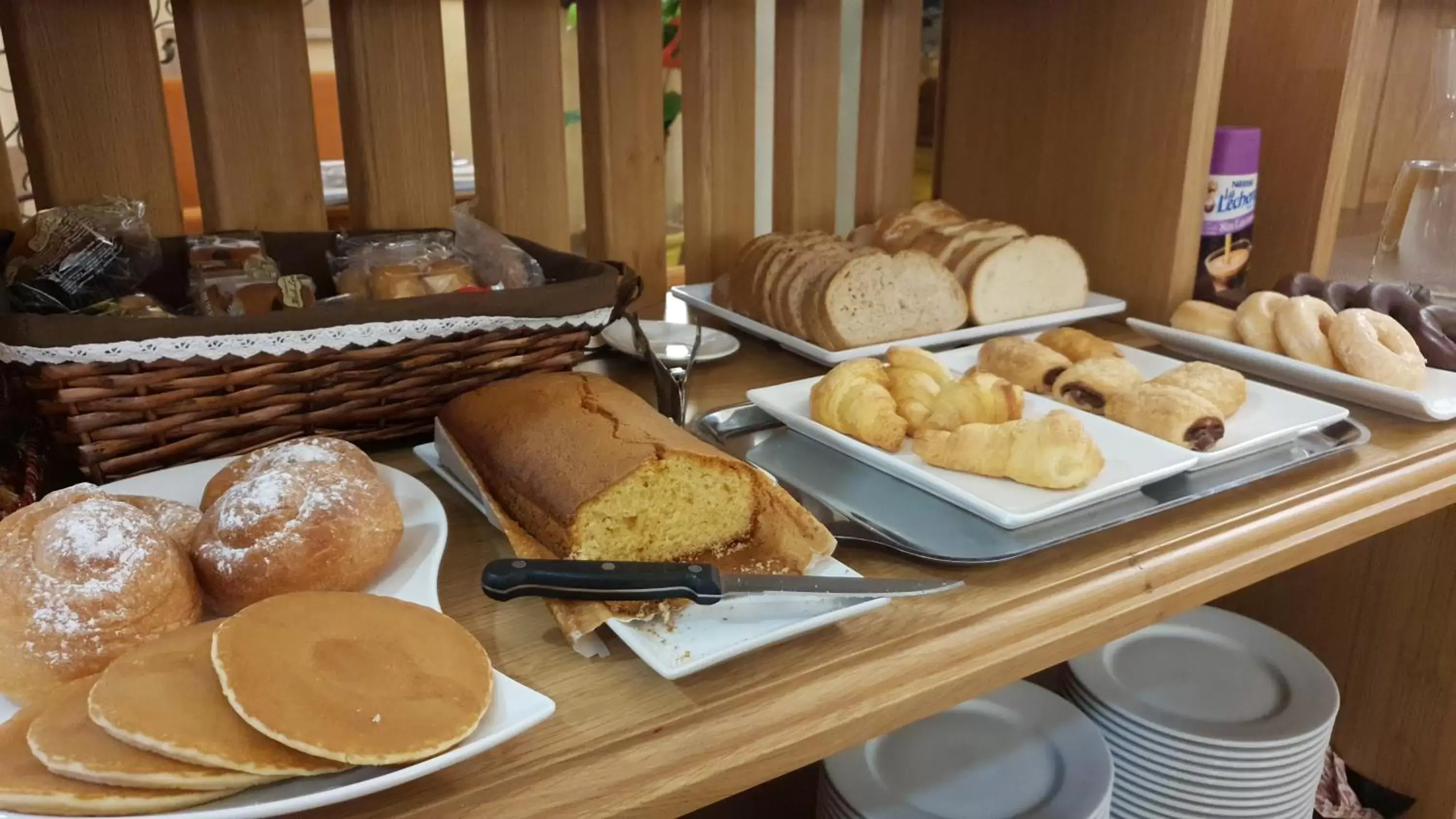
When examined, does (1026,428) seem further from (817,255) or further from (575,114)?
(575,114)

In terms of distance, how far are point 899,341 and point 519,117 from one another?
52cm

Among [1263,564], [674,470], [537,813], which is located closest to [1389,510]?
[1263,564]

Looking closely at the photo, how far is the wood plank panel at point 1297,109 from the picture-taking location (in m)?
1.25

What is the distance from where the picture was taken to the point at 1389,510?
0.83 metres

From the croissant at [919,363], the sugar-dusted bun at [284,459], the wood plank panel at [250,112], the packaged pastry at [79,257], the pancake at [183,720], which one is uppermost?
the wood plank panel at [250,112]

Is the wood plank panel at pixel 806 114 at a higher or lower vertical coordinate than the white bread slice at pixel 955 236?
higher

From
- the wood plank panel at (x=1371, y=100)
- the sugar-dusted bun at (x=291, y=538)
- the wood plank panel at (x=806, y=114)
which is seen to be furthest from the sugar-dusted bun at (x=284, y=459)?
the wood plank panel at (x=1371, y=100)

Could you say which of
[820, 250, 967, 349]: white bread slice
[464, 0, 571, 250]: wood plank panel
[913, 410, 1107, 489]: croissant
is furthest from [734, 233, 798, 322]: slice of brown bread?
[913, 410, 1107, 489]: croissant

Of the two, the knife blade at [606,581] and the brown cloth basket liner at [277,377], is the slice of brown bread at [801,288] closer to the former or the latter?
the brown cloth basket liner at [277,377]

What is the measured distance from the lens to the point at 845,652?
23.8 inches

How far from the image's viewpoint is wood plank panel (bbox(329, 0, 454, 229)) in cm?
110

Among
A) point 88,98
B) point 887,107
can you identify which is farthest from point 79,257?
point 887,107

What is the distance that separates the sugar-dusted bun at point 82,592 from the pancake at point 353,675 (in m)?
0.06

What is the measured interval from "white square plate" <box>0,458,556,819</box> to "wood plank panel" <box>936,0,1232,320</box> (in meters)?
0.98
